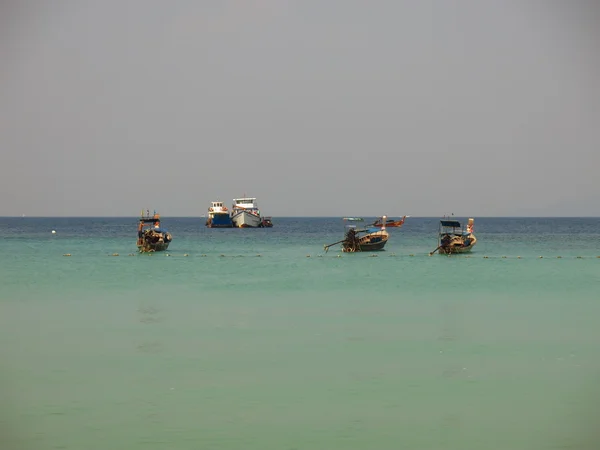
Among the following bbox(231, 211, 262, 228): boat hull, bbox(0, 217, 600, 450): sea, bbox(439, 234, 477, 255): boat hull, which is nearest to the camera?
bbox(0, 217, 600, 450): sea

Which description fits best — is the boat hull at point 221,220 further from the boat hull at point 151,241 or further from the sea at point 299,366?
the sea at point 299,366

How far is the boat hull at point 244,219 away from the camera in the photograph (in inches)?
4710

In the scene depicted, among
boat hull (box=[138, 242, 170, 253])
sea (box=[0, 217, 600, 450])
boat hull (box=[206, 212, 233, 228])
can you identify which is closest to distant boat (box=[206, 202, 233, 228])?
boat hull (box=[206, 212, 233, 228])

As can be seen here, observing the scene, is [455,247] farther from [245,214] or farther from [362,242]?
[245,214]

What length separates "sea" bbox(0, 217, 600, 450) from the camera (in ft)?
39.4

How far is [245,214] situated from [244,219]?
1019 mm

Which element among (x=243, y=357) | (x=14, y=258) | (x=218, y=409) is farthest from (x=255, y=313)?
(x=14, y=258)

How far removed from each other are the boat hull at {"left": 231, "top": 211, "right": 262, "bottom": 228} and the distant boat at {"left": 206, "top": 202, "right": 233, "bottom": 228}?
111cm

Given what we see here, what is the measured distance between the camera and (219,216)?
396ft

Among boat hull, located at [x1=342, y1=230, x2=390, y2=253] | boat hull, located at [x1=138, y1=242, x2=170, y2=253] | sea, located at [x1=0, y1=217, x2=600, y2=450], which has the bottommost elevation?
sea, located at [x1=0, y1=217, x2=600, y2=450]

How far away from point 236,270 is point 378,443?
31163 millimetres

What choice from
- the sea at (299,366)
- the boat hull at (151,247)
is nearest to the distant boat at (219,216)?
the boat hull at (151,247)

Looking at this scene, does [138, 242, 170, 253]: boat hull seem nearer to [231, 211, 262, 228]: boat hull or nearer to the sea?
the sea

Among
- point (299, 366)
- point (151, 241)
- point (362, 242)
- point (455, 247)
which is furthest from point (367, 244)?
point (299, 366)
